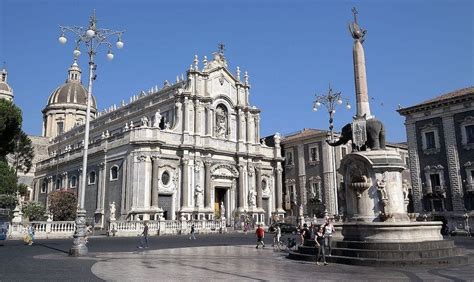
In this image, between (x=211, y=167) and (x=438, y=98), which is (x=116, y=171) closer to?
(x=211, y=167)

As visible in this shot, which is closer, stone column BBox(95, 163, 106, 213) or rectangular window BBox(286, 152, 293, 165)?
stone column BBox(95, 163, 106, 213)

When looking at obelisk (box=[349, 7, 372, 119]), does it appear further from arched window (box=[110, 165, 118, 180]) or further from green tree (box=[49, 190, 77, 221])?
green tree (box=[49, 190, 77, 221])

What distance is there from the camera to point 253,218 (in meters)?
48.9

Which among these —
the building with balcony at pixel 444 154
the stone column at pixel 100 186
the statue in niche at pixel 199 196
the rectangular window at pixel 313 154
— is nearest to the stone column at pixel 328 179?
the rectangular window at pixel 313 154

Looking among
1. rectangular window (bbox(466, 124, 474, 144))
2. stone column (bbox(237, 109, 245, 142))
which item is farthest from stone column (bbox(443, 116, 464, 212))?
stone column (bbox(237, 109, 245, 142))

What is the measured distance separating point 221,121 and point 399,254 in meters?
38.7

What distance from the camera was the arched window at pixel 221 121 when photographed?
1986 inches

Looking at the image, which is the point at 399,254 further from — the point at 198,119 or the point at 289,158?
the point at 289,158

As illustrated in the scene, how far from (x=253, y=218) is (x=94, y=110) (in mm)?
51424

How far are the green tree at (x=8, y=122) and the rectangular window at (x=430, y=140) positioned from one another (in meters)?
37.7

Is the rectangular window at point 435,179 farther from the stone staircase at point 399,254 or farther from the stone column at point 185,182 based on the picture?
the stone staircase at point 399,254

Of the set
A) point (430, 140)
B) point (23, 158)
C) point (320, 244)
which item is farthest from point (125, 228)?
point (23, 158)

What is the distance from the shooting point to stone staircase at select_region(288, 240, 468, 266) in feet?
43.3

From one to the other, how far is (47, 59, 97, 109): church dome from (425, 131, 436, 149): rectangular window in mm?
65695
